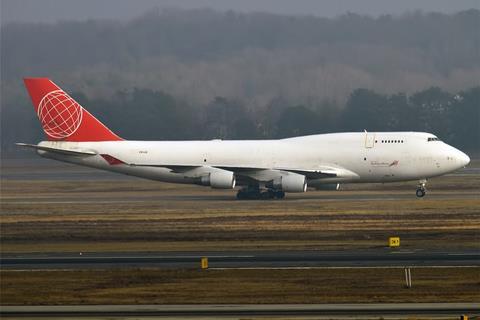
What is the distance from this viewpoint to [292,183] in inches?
2290

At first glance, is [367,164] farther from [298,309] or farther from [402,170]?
[298,309]

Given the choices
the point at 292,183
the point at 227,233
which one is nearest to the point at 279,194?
the point at 292,183

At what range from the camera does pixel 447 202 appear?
54.7 meters

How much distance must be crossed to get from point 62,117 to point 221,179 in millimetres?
11695

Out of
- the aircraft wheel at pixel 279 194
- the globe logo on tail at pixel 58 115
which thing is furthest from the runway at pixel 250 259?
the globe logo on tail at pixel 58 115

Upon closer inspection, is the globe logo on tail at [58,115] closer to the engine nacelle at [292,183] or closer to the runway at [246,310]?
the engine nacelle at [292,183]

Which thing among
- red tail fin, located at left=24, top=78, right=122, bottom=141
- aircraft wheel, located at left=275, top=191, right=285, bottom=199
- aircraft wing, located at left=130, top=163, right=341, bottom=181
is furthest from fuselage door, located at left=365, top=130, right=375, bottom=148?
red tail fin, located at left=24, top=78, right=122, bottom=141

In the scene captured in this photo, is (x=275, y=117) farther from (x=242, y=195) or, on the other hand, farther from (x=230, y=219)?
(x=230, y=219)

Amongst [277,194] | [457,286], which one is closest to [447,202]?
[277,194]

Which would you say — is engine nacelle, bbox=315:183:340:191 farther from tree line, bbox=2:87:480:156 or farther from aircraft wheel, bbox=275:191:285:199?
tree line, bbox=2:87:480:156

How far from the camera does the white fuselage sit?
5912 centimetres

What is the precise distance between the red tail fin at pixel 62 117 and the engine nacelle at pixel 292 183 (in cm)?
1150

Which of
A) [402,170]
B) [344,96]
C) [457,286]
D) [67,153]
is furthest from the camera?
[344,96]

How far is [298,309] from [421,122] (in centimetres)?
8366
